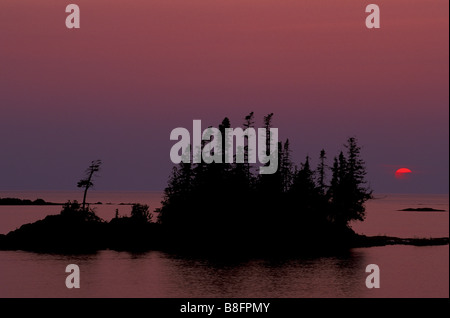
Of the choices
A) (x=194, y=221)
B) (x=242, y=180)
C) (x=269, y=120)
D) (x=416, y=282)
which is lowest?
(x=416, y=282)

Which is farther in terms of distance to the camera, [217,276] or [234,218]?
[234,218]

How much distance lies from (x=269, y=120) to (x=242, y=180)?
10.3m

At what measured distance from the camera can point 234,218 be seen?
9794 cm

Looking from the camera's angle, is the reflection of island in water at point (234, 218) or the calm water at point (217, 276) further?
the reflection of island in water at point (234, 218)

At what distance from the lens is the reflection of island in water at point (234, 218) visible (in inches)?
3504

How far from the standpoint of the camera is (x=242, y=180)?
98.4 m

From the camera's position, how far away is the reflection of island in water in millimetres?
89000

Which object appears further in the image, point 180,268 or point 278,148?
point 278,148

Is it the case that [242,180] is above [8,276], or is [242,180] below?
above

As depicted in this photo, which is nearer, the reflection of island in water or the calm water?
the calm water
